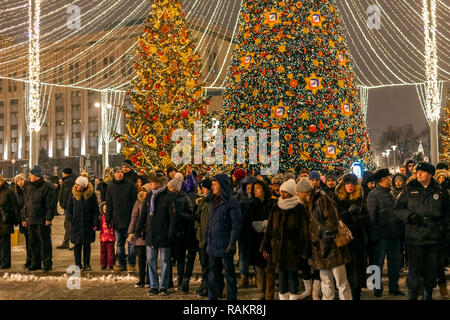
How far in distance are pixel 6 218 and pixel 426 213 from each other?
748 centimetres

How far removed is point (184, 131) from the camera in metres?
15.4

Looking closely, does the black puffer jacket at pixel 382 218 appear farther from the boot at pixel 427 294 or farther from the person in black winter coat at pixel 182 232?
the person in black winter coat at pixel 182 232

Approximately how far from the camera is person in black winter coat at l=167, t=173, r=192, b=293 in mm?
8062

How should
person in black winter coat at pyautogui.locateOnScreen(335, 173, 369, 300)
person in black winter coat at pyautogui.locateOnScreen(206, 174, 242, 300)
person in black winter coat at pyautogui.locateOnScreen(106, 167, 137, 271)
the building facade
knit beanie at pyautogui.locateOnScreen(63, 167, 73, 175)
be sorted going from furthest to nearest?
the building facade < knit beanie at pyautogui.locateOnScreen(63, 167, 73, 175) < person in black winter coat at pyautogui.locateOnScreen(106, 167, 137, 271) < person in black winter coat at pyautogui.locateOnScreen(206, 174, 242, 300) < person in black winter coat at pyautogui.locateOnScreen(335, 173, 369, 300)

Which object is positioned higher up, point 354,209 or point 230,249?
point 354,209

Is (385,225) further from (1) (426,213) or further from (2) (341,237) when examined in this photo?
(2) (341,237)

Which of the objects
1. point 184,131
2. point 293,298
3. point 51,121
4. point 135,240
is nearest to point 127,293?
point 135,240

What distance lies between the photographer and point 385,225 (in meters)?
7.67

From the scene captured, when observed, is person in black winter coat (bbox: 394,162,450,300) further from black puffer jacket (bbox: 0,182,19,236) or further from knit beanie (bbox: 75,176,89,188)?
black puffer jacket (bbox: 0,182,19,236)

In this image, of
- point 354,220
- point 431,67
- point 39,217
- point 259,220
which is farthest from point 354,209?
point 431,67

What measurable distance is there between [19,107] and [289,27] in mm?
82820

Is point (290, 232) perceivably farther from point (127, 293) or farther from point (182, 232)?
point (127, 293)

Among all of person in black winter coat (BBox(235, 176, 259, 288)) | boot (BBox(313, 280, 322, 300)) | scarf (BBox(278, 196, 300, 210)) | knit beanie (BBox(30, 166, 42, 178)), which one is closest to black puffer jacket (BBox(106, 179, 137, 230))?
knit beanie (BBox(30, 166, 42, 178))

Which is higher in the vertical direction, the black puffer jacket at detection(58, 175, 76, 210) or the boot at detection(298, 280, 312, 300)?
the black puffer jacket at detection(58, 175, 76, 210)
